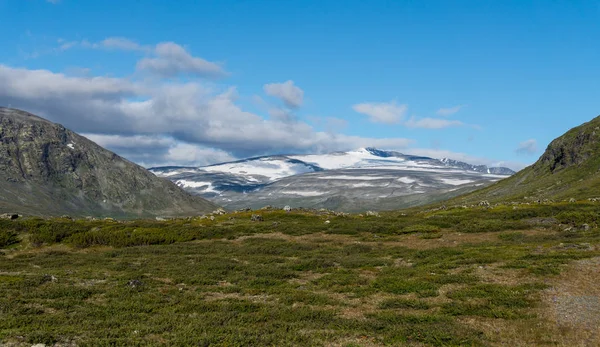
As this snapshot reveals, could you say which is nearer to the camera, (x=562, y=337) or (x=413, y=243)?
(x=562, y=337)

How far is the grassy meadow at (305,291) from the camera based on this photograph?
1844cm

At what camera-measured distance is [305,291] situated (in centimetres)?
2727

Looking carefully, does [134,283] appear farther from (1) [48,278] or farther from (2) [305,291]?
(2) [305,291]

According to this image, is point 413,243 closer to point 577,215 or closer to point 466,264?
point 466,264

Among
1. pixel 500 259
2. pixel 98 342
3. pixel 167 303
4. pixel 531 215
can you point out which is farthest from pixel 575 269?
pixel 531 215

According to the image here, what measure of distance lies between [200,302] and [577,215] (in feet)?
171

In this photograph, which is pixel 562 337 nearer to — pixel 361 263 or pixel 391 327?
pixel 391 327

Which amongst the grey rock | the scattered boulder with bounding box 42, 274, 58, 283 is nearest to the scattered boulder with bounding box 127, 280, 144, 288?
the grey rock

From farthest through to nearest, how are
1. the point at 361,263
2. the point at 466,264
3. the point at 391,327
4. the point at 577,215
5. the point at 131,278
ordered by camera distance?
the point at 577,215 < the point at 361,263 < the point at 466,264 < the point at 131,278 < the point at 391,327

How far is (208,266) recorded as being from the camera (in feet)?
117

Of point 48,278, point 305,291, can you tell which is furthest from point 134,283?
point 305,291

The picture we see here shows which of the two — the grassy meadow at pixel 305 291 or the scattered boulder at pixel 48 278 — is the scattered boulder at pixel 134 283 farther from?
the scattered boulder at pixel 48 278

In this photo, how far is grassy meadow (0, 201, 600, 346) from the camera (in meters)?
18.4

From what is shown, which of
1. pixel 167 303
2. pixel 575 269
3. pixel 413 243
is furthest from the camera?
pixel 413 243
